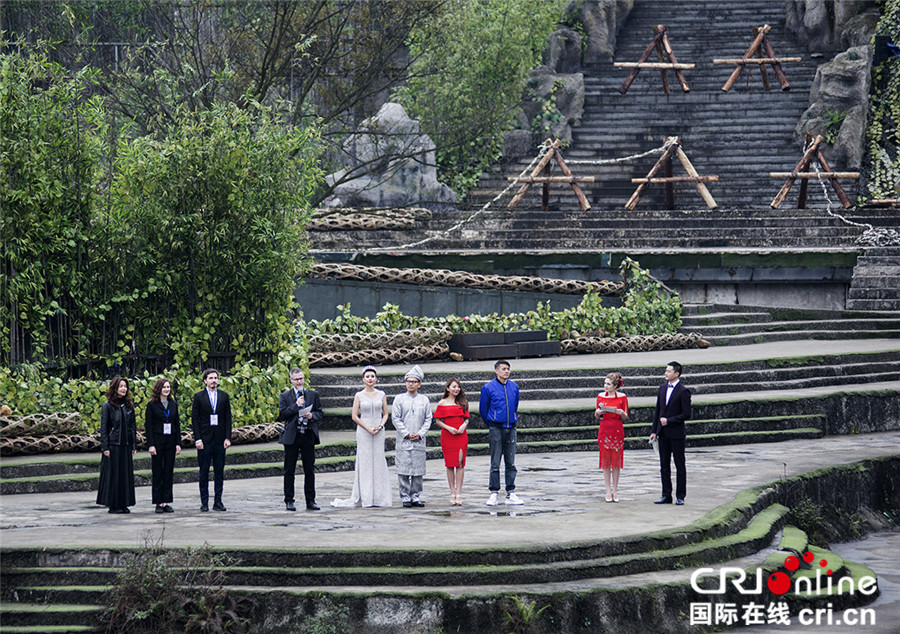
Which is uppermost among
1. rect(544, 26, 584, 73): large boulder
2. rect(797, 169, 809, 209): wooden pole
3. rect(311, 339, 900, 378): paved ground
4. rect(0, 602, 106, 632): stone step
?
rect(544, 26, 584, 73): large boulder

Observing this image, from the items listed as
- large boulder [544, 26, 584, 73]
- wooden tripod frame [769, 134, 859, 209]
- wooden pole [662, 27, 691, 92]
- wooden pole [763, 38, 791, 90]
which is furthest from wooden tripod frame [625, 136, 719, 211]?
large boulder [544, 26, 584, 73]

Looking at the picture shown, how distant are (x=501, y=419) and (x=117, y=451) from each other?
3534mm

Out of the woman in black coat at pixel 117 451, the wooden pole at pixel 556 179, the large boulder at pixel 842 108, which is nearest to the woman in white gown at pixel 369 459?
the woman in black coat at pixel 117 451

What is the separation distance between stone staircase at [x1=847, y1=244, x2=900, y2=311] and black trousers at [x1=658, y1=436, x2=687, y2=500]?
1343 cm

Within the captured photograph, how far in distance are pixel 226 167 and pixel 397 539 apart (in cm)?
595

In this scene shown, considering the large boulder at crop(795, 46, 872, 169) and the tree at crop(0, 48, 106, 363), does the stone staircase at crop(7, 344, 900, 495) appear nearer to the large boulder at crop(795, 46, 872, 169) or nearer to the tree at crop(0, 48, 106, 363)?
the tree at crop(0, 48, 106, 363)

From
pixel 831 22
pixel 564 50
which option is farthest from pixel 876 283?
pixel 564 50

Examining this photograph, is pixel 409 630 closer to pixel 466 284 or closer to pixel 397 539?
pixel 397 539

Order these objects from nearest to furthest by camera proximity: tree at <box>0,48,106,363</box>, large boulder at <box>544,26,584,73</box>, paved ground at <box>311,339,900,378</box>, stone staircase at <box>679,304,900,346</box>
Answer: tree at <box>0,48,106,363</box>, paved ground at <box>311,339,900,378</box>, stone staircase at <box>679,304,900,346</box>, large boulder at <box>544,26,584,73</box>

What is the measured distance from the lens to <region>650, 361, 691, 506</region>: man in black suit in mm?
11406

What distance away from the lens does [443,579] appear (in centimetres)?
862

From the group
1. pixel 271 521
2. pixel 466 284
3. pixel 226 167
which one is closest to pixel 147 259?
pixel 226 167

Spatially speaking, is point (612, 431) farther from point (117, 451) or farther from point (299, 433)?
point (117, 451)

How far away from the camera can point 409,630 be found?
8.27m
